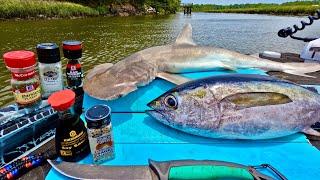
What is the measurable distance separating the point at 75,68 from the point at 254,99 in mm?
1510

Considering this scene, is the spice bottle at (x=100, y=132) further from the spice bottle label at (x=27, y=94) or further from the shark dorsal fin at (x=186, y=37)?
the shark dorsal fin at (x=186, y=37)

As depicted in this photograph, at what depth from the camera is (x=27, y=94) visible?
223 cm

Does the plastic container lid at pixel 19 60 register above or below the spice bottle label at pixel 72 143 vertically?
above

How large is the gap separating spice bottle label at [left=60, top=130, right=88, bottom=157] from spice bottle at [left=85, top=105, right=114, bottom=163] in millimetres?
89

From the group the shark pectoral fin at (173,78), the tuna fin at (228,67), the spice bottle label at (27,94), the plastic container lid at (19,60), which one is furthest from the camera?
the tuna fin at (228,67)

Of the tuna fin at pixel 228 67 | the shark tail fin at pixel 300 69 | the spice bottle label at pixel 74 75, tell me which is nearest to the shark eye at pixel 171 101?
the spice bottle label at pixel 74 75

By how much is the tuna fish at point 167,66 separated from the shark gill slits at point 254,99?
0.97 meters

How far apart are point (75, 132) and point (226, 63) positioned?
8.16 feet

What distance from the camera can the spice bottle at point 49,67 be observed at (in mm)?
2244

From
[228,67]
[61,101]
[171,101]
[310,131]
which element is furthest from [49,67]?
[228,67]

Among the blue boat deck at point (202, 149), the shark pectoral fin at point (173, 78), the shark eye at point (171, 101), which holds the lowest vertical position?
the blue boat deck at point (202, 149)

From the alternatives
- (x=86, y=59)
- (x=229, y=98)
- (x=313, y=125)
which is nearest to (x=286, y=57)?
(x=313, y=125)

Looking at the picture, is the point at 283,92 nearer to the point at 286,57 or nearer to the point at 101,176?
the point at 101,176

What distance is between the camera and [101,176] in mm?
1646
